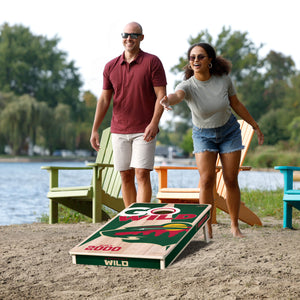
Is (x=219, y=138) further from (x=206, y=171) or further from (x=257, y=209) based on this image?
(x=257, y=209)

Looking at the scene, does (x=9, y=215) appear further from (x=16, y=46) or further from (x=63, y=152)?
(x=16, y=46)

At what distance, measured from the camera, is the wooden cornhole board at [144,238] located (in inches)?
97.6

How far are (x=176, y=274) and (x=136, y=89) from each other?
135 centimetres

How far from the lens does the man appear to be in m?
3.50

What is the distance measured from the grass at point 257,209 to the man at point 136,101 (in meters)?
2.77

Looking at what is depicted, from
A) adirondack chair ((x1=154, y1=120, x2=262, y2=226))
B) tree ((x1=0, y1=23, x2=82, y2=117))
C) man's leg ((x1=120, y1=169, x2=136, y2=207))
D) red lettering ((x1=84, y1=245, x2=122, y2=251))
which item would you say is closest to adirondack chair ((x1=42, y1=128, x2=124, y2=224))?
adirondack chair ((x1=154, y1=120, x2=262, y2=226))

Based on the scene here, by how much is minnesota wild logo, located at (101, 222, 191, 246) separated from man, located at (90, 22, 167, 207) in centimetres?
77

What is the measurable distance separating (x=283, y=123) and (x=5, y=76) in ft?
80.7

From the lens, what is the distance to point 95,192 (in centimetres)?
533

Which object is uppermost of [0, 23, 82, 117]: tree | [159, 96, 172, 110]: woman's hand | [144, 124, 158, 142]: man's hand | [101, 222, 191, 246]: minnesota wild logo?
[0, 23, 82, 117]: tree

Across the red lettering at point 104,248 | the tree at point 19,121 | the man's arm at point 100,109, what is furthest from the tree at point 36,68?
the red lettering at point 104,248

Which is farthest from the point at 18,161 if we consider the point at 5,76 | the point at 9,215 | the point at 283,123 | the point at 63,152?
the point at 9,215

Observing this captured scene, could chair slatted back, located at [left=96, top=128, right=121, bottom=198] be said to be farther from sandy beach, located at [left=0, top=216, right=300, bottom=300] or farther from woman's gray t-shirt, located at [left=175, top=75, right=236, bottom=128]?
woman's gray t-shirt, located at [left=175, top=75, right=236, bottom=128]

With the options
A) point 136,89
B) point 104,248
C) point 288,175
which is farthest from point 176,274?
point 288,175
